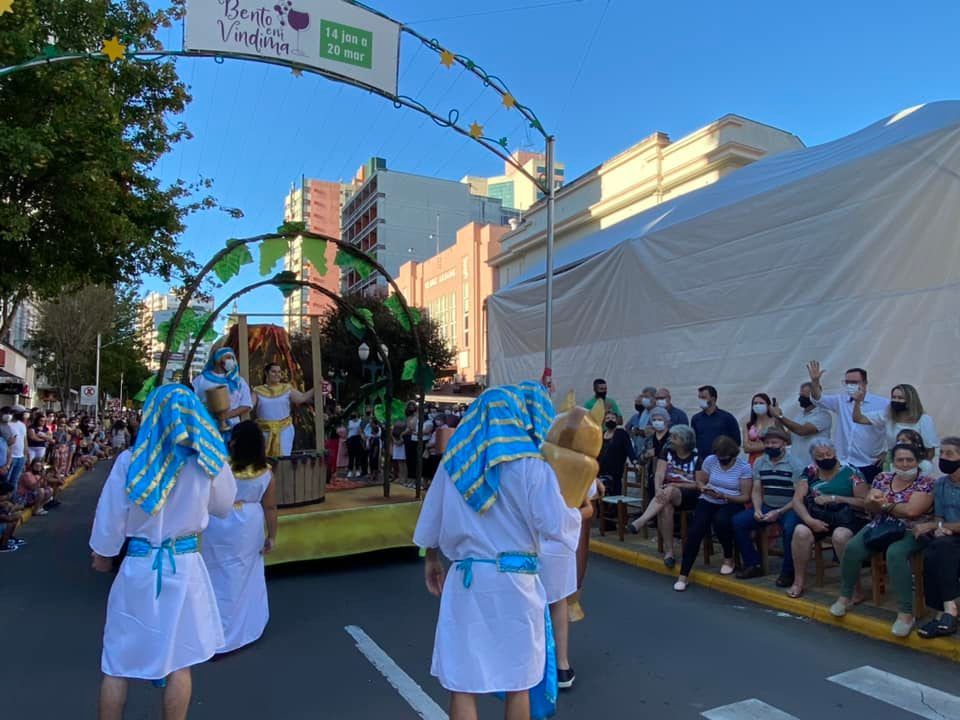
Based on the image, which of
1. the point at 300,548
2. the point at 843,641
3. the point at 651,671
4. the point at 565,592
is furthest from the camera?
the point at 300,548

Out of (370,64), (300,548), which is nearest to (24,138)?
Result: (370,64)

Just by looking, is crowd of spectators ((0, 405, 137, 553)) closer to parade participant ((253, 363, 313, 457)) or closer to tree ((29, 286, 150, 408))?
parade participant ((253, 363, 313, 457))

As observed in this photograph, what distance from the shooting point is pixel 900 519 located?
5410 mm

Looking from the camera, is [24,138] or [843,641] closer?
[843,641]

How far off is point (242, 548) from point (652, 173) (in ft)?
65.6

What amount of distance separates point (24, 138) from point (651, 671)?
8.77 meters

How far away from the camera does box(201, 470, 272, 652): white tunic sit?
4922mm

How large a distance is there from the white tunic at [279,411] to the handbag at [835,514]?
563 cm

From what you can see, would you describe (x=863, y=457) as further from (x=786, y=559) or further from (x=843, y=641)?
(x=843, y=641)

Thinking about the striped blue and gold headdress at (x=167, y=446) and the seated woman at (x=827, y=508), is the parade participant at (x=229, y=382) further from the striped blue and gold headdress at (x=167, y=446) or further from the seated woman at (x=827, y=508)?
the seated woman at (x=827, y=508)


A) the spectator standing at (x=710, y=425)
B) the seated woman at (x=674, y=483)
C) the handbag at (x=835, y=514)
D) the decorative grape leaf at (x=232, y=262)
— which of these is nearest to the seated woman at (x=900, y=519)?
the handbag at (x=835, y=514)

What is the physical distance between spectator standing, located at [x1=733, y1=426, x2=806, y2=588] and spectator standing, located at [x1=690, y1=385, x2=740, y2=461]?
96cm

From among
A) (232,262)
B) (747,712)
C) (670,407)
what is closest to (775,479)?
(670,407)

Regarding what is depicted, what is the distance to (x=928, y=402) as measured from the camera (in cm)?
666
